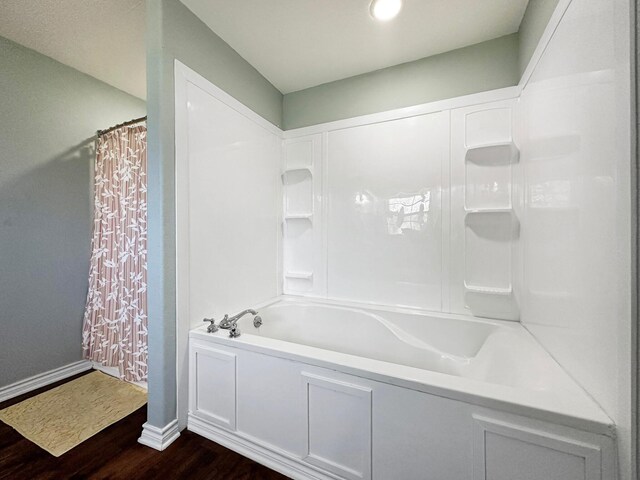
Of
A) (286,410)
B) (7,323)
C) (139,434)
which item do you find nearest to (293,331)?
(286,410)

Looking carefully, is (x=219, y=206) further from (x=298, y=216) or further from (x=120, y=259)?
(x=120, y=259)

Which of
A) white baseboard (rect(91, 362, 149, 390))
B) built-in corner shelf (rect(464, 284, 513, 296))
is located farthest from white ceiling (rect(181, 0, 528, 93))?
white baseboard (rect(91, 362, 149, 390))

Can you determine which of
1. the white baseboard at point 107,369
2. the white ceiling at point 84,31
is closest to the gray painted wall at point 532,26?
the white ceiling at point 84,31

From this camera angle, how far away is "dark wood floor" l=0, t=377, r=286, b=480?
51.0 inches

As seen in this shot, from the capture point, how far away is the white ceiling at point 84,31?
1649 millimetres

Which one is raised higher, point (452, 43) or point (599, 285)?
point (452, 43)

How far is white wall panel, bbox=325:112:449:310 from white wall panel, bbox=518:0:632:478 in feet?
2.11

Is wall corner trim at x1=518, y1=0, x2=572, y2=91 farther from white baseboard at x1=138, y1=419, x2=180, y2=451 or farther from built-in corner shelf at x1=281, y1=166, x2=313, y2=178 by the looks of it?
white baseboard at x1=138, y1=419, x2=180, y2=451

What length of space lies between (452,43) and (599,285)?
1.89 meters

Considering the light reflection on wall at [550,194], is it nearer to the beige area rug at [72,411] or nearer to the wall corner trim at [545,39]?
the wall corner trim at [545,39]

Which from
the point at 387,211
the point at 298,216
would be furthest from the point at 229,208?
the point at 387,211

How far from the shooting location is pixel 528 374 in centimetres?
116

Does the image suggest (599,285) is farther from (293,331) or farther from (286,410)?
(293,331)

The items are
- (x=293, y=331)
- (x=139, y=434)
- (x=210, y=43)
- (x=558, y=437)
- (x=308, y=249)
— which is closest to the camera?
(x=558, y=437)
